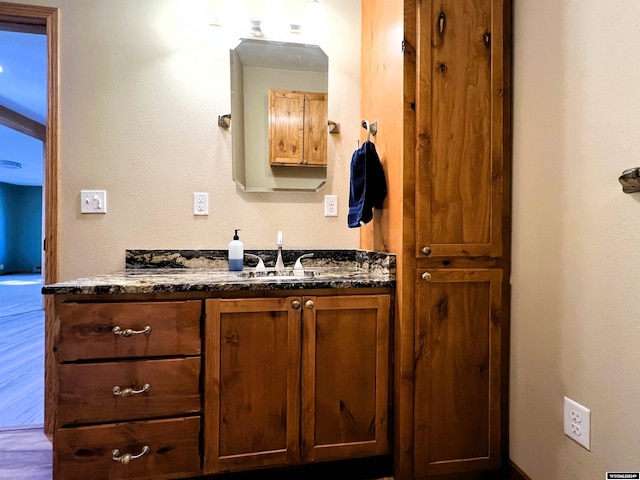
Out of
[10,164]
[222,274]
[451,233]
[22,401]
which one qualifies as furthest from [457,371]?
[10,164]

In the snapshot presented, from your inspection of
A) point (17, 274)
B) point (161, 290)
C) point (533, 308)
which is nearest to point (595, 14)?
point (533, 308)

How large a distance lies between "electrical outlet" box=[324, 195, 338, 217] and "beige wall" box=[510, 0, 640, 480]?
0.84 meters

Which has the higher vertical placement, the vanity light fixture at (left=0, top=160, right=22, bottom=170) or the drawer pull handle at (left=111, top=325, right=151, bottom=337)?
the vanity light fixture at (left=0, top=160, right=22, bottom=170)

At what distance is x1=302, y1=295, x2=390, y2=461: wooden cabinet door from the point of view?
50.7 inches

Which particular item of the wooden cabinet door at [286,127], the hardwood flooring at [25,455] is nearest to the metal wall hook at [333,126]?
the wooden cabinet door at [286,127]

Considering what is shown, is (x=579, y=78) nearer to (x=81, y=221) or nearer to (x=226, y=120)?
(x=226, y=120)

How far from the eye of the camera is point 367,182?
1445 millimetres

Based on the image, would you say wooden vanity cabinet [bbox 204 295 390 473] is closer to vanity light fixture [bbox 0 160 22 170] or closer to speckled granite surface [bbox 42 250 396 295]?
speckled granite surface [bbox 42 250 396 295]

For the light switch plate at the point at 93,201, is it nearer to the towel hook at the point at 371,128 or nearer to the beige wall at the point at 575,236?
the towel hook at the point at 371,128

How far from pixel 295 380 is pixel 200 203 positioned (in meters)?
0.98

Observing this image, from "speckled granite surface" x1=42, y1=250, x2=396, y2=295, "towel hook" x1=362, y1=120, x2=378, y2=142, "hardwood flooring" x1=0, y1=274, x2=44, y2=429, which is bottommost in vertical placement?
A: "hardwood flooring" x1=0, y1=274, x2=44, y2=429

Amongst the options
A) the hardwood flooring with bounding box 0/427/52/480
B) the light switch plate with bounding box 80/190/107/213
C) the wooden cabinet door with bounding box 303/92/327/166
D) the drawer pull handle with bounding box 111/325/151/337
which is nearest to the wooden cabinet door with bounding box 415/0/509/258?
the wooden cabinet door with bounding box 303/92/327/166

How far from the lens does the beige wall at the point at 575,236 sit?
0.92m

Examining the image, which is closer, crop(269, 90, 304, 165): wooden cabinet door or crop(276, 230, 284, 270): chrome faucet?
crop(276, 230, 284, 270): chrome faucet
